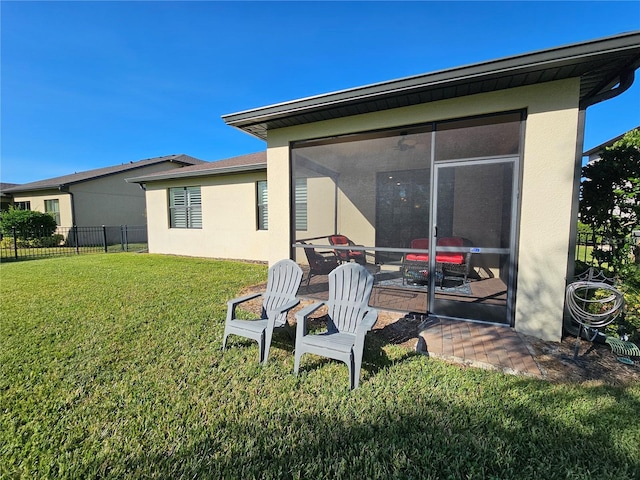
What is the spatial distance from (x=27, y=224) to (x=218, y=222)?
11.0 m

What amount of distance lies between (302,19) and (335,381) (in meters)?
7.83

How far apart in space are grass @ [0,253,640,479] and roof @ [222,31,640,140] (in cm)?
315

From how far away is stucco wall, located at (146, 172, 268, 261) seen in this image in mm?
9219

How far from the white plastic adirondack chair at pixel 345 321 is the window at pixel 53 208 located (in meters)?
18.8

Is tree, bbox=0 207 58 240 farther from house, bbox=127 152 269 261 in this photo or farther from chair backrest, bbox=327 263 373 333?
chair backrest, bbox=327 263 373 333

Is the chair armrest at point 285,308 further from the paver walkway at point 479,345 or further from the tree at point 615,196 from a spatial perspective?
the tree at point 615,196

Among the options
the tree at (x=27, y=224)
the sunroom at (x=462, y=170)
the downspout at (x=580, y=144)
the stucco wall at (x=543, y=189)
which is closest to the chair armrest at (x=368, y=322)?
the sunroom at (x=462, y=170)

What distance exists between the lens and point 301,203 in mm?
5277

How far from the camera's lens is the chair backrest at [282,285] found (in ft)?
11.6

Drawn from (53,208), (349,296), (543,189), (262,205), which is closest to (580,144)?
(543,189)

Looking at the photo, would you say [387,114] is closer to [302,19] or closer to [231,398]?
[231,398]

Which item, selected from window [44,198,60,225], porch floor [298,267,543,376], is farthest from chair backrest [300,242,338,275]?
window [44,198,60,225]

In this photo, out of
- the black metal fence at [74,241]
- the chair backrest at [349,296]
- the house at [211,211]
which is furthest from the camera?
the black metal fence at [74,241]

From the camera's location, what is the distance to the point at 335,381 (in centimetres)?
255
